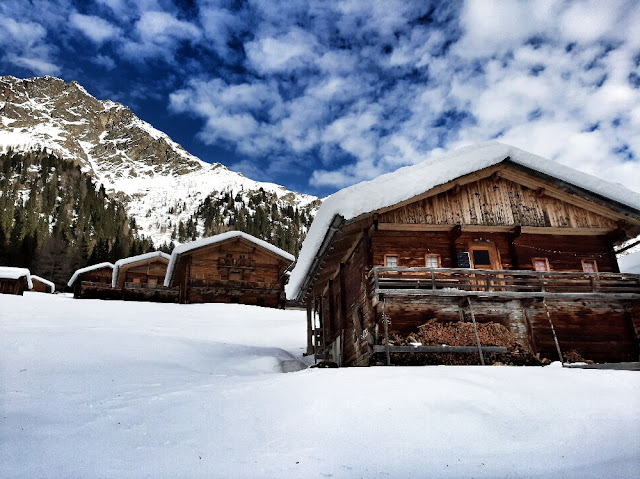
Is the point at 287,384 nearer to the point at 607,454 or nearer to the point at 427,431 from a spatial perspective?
the point at 427,431

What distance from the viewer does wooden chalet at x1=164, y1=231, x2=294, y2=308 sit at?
1268 inches

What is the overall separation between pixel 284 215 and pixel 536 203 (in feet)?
378

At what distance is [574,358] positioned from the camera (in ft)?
46.1

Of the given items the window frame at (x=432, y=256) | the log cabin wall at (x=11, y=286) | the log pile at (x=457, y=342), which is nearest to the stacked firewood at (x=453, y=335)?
the log pile at (x=457, y=342)

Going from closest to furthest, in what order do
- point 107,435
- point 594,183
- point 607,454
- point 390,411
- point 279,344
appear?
point 607,454 < point 107,435 < point 390,411 < point 594,183 < point 279,344

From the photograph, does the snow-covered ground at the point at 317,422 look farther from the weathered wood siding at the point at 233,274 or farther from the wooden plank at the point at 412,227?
the weathered wood siding at the point at 233,274

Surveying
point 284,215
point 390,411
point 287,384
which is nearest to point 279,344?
point 287,384

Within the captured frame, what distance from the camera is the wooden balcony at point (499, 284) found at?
12952 mm

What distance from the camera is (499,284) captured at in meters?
14.7

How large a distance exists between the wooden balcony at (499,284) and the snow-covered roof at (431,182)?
1.89 meters

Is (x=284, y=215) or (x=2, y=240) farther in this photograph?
(x=284, y=215)

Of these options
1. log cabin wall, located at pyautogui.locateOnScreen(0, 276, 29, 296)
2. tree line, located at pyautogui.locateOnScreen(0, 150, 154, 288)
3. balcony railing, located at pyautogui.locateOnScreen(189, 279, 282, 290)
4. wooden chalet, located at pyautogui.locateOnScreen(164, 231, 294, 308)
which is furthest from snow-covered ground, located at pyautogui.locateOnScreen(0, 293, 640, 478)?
tree line, located at pyautogui.locateOnScreen(0, 150, 154, 288)

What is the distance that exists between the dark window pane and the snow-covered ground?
6890mm

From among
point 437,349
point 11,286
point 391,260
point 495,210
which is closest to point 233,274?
point 11,286
